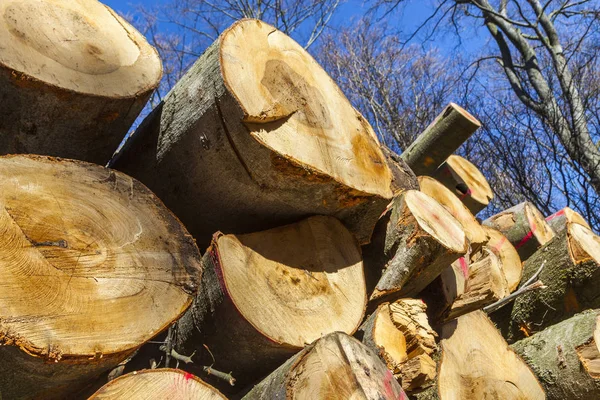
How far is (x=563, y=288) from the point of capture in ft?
8.86

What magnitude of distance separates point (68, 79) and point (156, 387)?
745 millimetres

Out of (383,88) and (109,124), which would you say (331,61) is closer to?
(383,88)

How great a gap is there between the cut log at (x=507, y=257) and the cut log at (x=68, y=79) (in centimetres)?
190

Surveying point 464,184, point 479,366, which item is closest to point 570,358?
point 479,366

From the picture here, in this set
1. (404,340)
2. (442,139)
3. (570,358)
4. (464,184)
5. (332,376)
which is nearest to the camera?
(332,376)

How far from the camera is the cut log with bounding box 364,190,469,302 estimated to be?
196 cm

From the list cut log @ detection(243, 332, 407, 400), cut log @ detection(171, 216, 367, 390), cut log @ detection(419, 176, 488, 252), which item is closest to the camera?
cut log @ detection(243, 332, 407, 400)

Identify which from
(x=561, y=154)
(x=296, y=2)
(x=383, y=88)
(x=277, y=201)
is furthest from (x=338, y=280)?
(x=383, y=88)

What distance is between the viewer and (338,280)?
1.80 meters

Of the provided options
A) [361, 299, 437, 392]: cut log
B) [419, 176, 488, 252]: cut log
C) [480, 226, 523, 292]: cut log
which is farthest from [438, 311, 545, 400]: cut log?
[480, 226, 523, 292]: cut log

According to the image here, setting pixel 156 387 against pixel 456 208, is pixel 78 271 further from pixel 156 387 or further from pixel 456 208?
pixel 456 208

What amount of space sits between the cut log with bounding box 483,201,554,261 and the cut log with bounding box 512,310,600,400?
877 millimetres

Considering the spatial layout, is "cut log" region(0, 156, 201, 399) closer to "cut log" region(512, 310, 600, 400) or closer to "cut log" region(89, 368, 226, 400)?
"cut log" region(89, 368, 226, 400)

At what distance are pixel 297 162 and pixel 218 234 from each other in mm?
277
